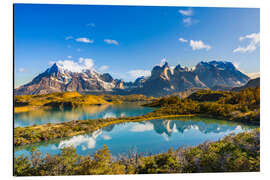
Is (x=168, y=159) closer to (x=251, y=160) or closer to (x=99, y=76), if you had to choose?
(x=251, y=160)

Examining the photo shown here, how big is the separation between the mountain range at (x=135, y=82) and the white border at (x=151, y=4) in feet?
55.3

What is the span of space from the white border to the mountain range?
55.3 feet

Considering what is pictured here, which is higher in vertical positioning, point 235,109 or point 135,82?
point 135,82

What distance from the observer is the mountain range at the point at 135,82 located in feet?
79.5

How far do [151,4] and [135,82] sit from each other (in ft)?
261

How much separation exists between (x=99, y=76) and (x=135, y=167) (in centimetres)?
11702

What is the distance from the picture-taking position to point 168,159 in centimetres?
340

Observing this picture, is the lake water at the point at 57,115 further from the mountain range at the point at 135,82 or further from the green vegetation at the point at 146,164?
the green vegetation at the point at 146,164

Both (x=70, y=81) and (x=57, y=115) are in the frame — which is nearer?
(x=57, y=115)

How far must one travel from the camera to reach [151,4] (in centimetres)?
352

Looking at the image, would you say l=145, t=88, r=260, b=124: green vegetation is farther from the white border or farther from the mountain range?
the white border

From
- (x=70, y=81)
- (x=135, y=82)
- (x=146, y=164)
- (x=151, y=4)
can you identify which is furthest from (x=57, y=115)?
(x=70, y=81)

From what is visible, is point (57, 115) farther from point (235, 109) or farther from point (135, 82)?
point (135, 82)
